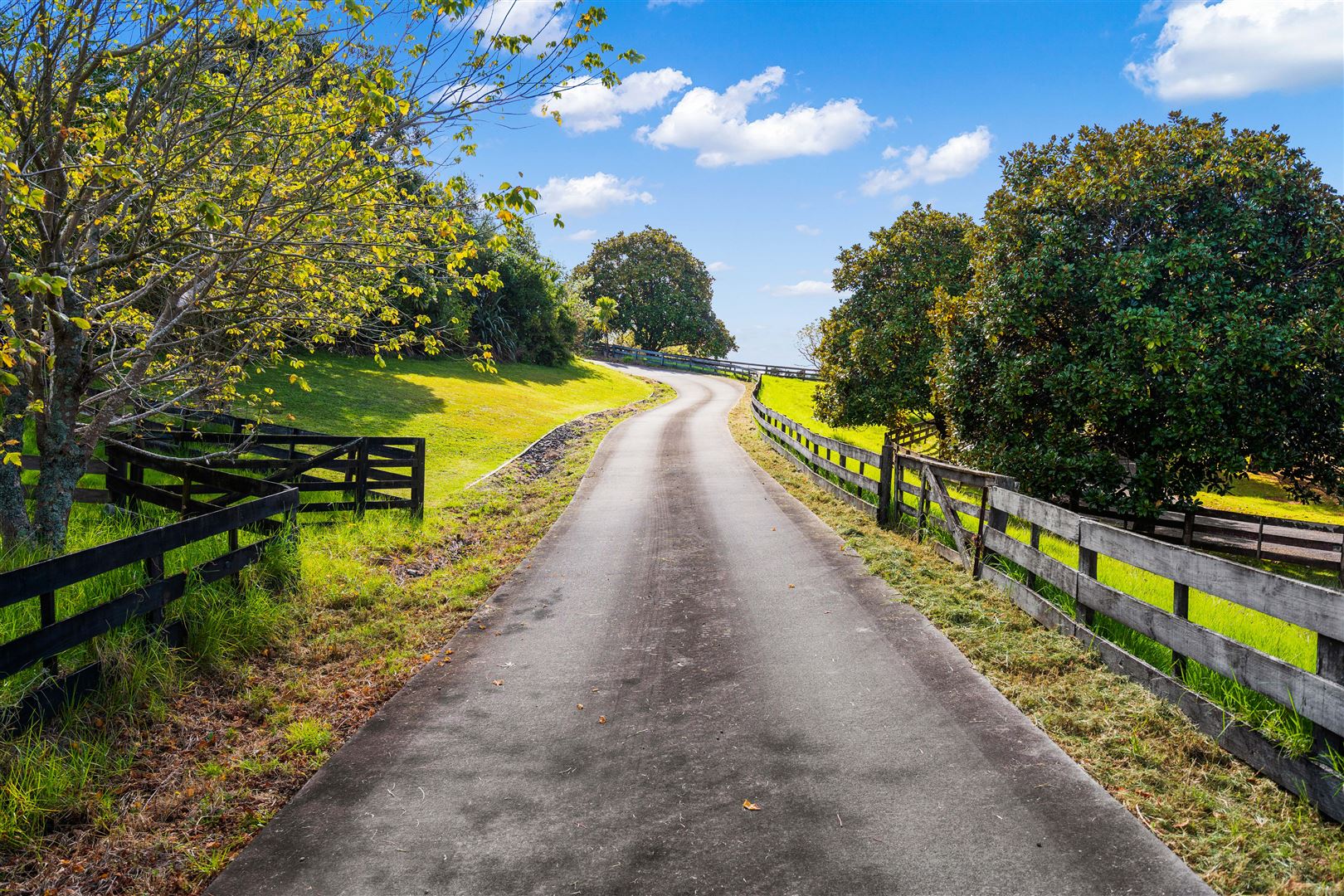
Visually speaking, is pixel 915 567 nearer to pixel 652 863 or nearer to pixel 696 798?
pixel 696 798

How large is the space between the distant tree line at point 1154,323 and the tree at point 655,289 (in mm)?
65559

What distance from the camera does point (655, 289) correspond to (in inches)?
3155

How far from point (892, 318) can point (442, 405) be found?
675 inches

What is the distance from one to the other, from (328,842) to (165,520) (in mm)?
8110

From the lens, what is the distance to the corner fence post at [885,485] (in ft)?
37.5

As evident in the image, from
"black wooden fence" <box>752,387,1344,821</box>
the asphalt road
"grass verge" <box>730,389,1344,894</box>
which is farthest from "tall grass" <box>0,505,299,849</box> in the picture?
"black wooden fence" <box>752,387,1344,821</box>

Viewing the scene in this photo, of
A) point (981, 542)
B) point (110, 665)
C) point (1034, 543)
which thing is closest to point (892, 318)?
point (981, 542)

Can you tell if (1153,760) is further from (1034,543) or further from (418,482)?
(418,482)

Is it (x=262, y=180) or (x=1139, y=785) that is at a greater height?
(x=262, y=180)

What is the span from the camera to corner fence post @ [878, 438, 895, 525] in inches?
450

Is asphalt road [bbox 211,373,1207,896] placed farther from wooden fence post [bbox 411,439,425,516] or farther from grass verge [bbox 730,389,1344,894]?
wooden fence post [bbox 411,439,425,516]

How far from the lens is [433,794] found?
4.34 meters

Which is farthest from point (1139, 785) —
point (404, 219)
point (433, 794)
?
point (404, 219)

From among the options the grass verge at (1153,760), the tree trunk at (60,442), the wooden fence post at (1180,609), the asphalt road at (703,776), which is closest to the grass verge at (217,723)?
the asphalt road at (703,776)
